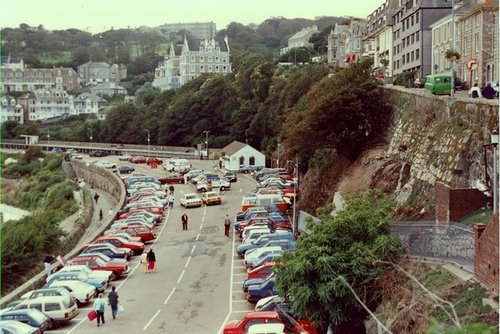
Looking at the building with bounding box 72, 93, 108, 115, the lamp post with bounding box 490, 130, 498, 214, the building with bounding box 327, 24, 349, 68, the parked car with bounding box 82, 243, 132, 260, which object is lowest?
the parked car with bounding box 82, 243, 132, 260

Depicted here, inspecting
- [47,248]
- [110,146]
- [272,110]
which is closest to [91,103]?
[110,146]

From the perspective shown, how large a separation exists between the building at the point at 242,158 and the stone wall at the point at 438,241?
53.6 meters

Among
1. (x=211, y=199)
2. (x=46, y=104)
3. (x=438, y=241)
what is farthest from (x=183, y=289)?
(x=46, y=104)

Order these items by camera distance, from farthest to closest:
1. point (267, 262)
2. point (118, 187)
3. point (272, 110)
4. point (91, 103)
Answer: point (91, 103), point (272, 110), point (118, 187), point (267, 262)

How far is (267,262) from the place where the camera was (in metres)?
28.4

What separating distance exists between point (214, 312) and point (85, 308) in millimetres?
4471

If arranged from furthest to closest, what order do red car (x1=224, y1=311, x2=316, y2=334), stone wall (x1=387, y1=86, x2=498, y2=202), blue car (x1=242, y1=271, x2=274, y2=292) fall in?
stone wall (x1=387, y1=86, x2=498, y2=202), blue car (x1=242, y1=271, x2=274, y2=292), red car (x1=224, y1=311, x2=316, y2=334)

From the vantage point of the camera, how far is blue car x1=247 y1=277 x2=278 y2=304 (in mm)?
24906

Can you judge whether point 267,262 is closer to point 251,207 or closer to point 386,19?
point 251,207

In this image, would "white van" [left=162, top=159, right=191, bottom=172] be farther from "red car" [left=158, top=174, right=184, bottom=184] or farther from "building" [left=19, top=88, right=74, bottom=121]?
"building" [left=19, top=88, right=74, bottom=121]

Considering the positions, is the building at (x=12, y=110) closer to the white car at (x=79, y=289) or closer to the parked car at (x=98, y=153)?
the parked car at (x=98, y=153)

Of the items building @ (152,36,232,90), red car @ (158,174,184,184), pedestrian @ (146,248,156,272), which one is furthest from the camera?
building @ (152,36,232,90)

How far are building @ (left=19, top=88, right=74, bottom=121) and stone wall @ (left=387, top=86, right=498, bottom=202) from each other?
487 feet

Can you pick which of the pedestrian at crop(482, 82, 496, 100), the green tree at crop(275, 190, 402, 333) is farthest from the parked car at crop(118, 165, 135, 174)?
the green tree at crop(275, 190, 402, 333)
